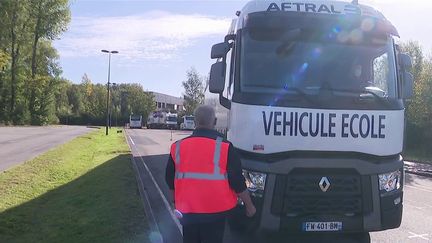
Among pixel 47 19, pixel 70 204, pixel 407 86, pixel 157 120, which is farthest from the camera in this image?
pixel 157 120

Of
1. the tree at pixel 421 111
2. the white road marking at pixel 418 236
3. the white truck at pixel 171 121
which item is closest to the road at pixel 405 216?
the white road marking at pixel 418 236

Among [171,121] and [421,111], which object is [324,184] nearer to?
[421,111]

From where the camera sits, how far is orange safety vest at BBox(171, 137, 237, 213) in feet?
15.0

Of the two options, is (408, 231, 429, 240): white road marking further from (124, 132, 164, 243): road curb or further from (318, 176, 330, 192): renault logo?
(124, 132, 164, 243): road curb

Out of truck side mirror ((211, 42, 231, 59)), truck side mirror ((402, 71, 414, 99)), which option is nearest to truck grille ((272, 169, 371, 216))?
truck side mirror ((402, 71, 414, 99))

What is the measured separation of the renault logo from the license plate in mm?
412

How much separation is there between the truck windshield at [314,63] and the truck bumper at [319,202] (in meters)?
1.02

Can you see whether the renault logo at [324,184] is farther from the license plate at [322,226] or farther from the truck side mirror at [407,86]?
the truck side mirror at [407,86]

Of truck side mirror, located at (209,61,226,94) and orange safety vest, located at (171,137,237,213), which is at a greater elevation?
truck side mirror, located at (209,61,226,94)

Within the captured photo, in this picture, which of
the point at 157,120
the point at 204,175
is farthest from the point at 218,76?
the point at 157,120

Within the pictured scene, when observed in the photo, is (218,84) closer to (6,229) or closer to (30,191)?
(6,229)

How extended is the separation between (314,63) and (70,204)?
238 inches

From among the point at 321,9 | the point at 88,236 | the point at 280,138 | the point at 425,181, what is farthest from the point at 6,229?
the point at 425,181

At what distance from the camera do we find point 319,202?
573 cm
